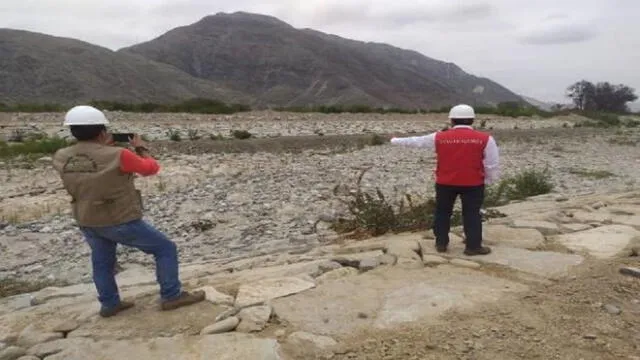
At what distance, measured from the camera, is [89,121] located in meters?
4.91

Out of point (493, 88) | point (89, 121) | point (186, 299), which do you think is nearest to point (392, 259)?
point (186, 299)

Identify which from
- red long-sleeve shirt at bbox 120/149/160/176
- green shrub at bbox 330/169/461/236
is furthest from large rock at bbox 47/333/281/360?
green shrub at bbox 330/169/461/236

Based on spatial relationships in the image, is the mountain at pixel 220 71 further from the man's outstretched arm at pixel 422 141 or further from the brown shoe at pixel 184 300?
the brown shoe at pixel 184 300

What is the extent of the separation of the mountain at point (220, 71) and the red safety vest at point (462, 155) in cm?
5754

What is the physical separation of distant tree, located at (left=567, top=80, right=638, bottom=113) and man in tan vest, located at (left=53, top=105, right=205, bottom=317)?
74.0 meters


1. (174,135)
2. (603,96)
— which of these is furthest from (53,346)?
(603,96)

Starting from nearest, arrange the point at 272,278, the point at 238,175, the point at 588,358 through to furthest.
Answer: the point at 588,358
the point at 272,278
the point at 238,175

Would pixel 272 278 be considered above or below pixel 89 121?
below

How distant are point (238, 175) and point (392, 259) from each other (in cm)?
886

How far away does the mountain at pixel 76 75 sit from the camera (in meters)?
62.6

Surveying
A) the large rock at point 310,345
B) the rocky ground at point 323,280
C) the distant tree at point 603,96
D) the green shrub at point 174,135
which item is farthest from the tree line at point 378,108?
the large rock at point 310,345

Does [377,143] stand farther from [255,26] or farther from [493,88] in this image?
[493,88]

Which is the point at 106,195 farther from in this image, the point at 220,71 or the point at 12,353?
the point at 220,71

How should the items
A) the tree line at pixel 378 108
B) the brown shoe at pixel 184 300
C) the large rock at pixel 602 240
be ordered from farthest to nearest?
1. the tree line at pixel 378 108
2. the large rock at pixel 602 240
3. the brown shoe at pixel 184 300
